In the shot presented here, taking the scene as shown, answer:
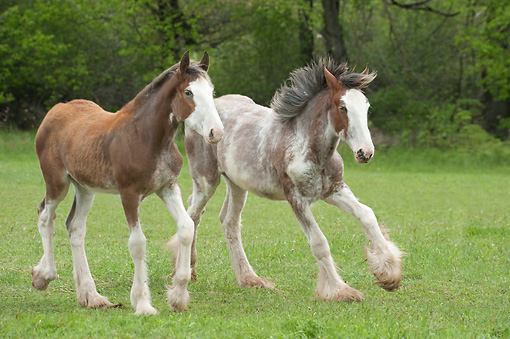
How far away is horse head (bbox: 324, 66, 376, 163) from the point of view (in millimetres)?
6445

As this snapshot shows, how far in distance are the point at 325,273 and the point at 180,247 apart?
1.56 m

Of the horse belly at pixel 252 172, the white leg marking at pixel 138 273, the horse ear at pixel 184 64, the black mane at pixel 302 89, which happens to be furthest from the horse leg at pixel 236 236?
the horse ear at pixel 184 64

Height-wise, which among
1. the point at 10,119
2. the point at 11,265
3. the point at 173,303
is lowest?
the point at 10,119

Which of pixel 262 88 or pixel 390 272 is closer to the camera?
pixel 390 272

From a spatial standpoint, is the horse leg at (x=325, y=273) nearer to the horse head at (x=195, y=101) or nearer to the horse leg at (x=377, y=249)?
the horse leg at (x=377, y=249)

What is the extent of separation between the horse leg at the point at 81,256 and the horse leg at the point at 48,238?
0.61ft

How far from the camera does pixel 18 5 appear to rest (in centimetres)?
3042

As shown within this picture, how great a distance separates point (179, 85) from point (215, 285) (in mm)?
2707

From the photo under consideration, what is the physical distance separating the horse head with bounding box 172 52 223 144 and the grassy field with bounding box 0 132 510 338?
1660 millimetres

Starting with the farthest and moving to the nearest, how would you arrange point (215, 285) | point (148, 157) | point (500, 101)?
point (500, 101) < point (215, 285) < point (148, 157)

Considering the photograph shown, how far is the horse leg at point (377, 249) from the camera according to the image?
22.0ft

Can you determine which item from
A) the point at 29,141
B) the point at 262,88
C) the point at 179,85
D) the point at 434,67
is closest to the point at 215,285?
the point at 179,85

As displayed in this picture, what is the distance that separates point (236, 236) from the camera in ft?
27.2

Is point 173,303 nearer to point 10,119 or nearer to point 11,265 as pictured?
point 11,265
